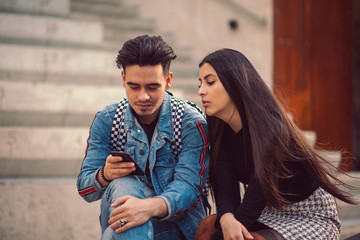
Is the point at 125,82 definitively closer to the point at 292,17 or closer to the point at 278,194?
the point at 278,194

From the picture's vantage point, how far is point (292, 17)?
215 inches

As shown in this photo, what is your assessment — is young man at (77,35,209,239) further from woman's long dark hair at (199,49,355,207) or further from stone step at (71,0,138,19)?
stone step at (71,0,138,19)

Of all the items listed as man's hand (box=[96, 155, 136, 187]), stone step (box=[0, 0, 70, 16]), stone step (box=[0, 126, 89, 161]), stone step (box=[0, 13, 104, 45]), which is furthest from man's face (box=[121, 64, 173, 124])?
stone step (box=[0, 0, 70, 16])

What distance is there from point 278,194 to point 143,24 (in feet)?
13.4

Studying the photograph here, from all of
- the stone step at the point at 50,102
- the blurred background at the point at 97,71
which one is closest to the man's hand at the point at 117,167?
the blurred background at the point at 97,71

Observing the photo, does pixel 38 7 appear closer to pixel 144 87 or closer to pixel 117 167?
pixel 144 87

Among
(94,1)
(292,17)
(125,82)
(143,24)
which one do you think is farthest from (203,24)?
(125,82)

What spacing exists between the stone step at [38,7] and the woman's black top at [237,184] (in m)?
3.37

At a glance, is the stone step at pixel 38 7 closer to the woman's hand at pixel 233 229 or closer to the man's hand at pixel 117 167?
the man's hand at pixel 117 167

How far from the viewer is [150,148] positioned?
7.33 feet

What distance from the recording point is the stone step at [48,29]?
4242 mm

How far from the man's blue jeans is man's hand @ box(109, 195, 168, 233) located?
3 cm

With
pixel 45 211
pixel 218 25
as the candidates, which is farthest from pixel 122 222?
pixel 218 25

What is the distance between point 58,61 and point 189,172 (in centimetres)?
237
